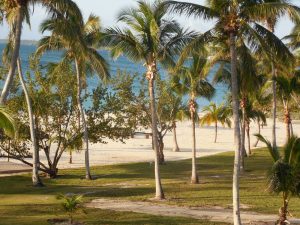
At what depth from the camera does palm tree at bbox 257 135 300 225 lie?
15.0 meters

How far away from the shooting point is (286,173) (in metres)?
Result: 15.0

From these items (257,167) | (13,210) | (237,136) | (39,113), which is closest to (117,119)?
(39,113)

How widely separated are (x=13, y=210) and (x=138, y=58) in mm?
8389

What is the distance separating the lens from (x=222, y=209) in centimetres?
2033

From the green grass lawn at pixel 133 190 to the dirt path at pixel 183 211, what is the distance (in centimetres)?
92

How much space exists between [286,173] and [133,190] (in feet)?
42.2

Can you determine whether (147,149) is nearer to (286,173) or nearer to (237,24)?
(237,24)

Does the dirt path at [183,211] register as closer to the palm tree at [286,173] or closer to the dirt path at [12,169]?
the palm tree at [286,173]

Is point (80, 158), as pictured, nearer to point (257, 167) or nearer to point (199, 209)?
point (257, 167)

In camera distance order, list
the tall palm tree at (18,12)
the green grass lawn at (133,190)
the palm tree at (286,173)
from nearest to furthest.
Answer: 1. the palm tree at (286,173)
2. the tall palm tree at (18,12)
3. the green grass lawn at (133,190)

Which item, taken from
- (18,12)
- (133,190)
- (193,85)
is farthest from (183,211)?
(193,85)

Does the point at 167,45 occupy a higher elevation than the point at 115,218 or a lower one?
higher

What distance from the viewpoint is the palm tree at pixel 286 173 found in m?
15.0

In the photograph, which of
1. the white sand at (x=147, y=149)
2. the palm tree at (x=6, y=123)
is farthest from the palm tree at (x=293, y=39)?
the palm tree at (x=6, y=123)
